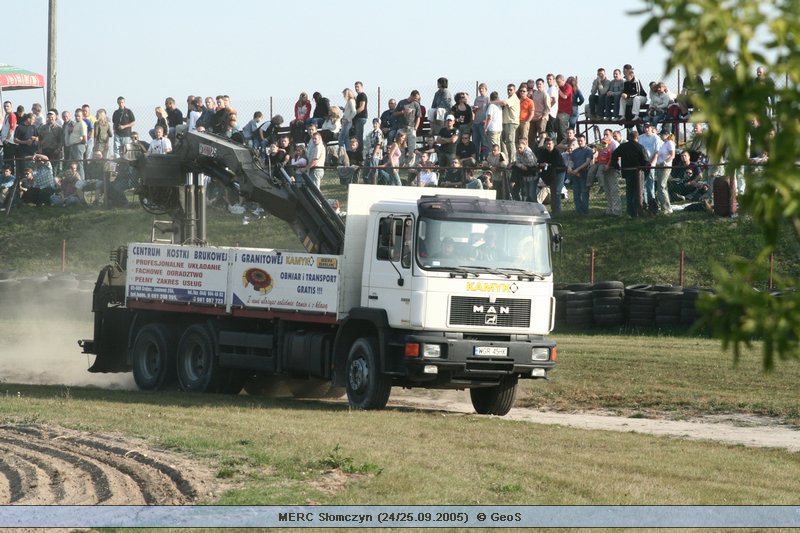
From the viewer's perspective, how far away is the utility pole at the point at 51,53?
128 ft

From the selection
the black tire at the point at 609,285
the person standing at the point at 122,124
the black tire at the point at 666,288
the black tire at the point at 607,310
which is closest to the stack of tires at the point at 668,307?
the black tire at the point at 666,288

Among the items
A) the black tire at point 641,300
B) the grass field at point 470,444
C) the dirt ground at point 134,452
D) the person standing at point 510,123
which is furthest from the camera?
the person standing at point 510,123

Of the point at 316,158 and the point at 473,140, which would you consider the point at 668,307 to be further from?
the point at 316,158

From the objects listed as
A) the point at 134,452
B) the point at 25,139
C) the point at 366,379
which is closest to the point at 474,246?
the point at 366,379

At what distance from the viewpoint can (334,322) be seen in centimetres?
1780

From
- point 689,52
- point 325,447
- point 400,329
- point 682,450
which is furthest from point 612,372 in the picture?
point 689,52

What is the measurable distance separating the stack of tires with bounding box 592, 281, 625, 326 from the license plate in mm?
9289

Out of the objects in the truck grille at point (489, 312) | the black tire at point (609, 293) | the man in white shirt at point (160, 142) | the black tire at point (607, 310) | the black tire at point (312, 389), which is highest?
the man in white shirt at point (160, 142)

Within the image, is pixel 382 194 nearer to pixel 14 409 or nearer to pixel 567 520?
pixel 14 409

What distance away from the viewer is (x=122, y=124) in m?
35.3

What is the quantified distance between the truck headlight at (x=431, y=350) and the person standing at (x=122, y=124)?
20.6m

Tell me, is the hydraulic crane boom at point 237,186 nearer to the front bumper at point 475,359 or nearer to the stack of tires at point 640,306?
the front bumper at point 475,359

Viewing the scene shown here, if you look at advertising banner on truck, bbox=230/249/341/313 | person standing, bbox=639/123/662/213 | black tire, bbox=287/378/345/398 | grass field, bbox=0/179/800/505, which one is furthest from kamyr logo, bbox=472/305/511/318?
person standing, bbox=639/123/662/213

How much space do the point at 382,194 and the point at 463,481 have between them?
7426 mm
